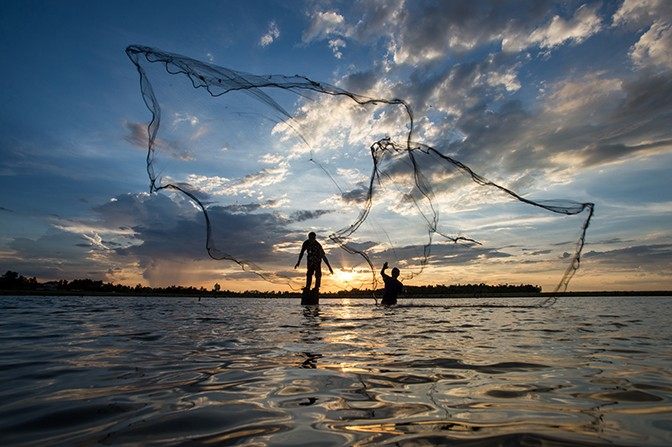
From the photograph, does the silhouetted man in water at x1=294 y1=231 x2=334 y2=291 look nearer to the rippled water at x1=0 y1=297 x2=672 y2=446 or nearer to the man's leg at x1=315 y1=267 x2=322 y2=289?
the man's leg at x1=315 y1=267 x2=322 y2=289

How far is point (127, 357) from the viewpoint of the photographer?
21.4 feet

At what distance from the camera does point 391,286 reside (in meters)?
25.3

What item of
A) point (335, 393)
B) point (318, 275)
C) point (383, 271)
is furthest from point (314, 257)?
point (335, 393)

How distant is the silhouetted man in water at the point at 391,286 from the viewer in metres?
24.2

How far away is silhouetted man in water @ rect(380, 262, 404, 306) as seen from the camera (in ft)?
79.4

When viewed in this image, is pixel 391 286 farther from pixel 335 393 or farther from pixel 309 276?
pixel 335 393

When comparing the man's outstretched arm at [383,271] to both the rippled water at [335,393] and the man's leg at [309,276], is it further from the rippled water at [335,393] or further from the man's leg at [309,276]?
the rippled water at [335,393]

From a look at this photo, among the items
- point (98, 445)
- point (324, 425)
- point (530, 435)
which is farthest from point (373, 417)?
point (98, 445)

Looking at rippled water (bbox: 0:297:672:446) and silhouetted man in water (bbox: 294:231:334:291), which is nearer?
rippled water (bbox: 0:297:672:446)

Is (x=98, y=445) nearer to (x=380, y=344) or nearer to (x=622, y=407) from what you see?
(x=622, y=407)

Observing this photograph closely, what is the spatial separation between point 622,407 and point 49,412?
4948 mm

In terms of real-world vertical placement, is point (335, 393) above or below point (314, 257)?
below

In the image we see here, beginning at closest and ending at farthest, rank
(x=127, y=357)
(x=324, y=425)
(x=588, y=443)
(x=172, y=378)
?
1. (x=588, y=443)
2. (x=324, y=425)
3. (x=172, y=378)
4. (x=127, y=357)

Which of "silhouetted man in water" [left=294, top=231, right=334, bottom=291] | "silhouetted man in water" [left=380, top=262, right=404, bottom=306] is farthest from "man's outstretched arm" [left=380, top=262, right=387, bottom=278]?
"silhouetted man in water" [left=294, top=231, right=334, bottom=291]
